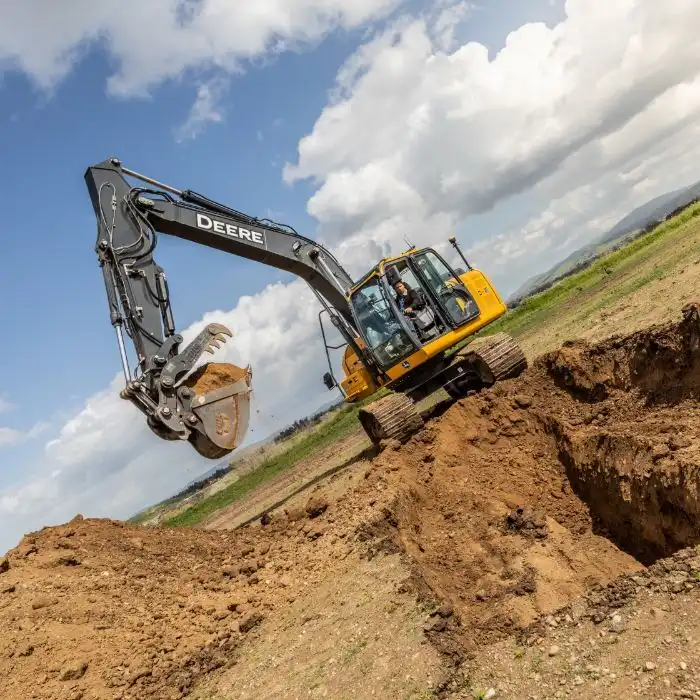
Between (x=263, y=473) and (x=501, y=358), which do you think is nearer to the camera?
(x=501, y=358)

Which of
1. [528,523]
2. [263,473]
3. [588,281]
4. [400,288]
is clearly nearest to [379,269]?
[400,288]

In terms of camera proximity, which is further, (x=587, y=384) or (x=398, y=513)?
(x=587, y=384)

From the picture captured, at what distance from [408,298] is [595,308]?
362 inches

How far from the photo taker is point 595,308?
18.7 metres

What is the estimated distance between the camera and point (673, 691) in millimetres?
3451

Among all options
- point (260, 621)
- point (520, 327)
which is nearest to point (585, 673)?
point (260, 621)

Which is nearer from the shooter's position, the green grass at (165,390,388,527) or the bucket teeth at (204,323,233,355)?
the bucket teeth at (204,323,233,355)

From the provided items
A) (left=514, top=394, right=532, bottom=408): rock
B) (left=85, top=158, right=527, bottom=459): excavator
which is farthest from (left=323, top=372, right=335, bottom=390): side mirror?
(left=514, top=394, right=532, bottom=408): rock

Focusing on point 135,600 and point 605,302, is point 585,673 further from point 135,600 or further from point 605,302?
point 605,302

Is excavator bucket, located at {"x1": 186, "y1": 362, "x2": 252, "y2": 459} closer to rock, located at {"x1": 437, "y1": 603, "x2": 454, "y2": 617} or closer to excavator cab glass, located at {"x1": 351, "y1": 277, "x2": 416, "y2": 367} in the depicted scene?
excavator cab glass, located at {"x1": 351, "y1": 277, "x2": 416, "y2": 367}

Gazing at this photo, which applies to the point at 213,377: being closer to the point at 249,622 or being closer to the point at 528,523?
the point at 249,622

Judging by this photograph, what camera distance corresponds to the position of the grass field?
14.3 meters

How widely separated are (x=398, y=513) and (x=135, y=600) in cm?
351

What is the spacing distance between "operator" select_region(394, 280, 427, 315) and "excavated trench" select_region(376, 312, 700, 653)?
7.26ft
